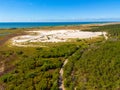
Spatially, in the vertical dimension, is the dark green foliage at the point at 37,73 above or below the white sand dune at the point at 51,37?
below

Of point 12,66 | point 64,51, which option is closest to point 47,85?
point 12,66

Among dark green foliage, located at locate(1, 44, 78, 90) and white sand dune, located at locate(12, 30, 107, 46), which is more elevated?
white sand dune, located at locate(12, 30, 107, 46)

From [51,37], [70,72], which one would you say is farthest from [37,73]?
[51,37]

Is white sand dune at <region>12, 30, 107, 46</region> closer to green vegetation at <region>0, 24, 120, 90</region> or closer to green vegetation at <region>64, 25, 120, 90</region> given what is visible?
green vegetation at <region>0, 24, 120, 90</region>

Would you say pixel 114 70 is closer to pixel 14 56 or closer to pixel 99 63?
pixel 99 63

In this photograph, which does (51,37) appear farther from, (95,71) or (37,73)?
(95,71)

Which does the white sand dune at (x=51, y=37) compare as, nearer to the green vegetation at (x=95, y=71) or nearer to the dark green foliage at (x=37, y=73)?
the dark green foliage at (x=37, y=73)

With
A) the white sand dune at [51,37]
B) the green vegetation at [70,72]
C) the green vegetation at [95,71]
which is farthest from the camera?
the white sand dune at [51,37]

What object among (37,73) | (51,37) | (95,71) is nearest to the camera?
(95,71)

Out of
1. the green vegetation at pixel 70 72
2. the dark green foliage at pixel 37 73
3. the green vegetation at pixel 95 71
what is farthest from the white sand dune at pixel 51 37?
the green vegetation at pixel 95 71

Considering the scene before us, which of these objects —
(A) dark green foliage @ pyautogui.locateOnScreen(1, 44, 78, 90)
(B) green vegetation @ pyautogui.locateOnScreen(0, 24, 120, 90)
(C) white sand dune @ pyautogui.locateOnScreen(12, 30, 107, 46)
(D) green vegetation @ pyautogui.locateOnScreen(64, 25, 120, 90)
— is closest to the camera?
(D) green vegetation @ pyautogui.locateOnScreen(64, 25, 120, 90)

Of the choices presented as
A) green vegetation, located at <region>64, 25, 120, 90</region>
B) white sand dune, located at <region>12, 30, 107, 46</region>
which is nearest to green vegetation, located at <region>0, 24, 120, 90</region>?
green vegetation, located at <region>64, 25, 120, 90</region>
